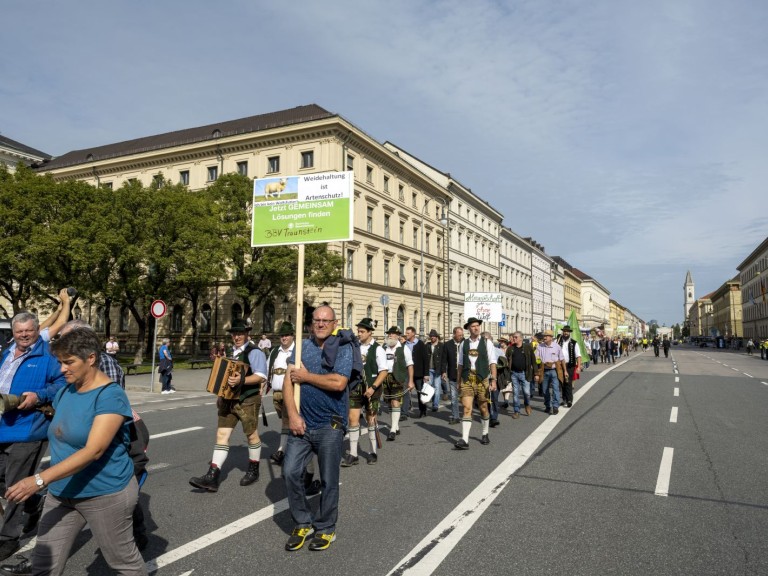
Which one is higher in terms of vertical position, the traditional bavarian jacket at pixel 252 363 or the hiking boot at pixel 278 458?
the traditional bavarian jacket at pixel 252 363

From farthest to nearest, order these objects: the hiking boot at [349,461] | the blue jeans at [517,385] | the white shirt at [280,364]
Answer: the blue jeans at [517,385], the hiking boot at [349,461], the white shirt at [280,364]

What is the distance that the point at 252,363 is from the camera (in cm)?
648

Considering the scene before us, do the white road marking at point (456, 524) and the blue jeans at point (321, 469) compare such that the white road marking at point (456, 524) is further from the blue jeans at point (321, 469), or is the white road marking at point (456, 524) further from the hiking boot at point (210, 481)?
the hiking boot at point (210, 481)

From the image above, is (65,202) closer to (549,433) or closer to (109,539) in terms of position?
(549,433)

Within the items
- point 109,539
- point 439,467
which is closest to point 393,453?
point 439,467

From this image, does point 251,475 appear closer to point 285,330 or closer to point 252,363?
point 252,363

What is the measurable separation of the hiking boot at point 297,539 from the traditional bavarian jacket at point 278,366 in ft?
9.79

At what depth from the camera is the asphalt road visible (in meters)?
4.10

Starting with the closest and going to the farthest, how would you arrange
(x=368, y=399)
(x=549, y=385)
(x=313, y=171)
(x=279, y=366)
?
(x=279, y=366), (x=368, y=399), (x=549, y=385), (x=313, y=171)

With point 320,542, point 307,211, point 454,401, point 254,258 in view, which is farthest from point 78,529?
point 254,258

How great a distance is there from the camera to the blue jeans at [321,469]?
14.1ft

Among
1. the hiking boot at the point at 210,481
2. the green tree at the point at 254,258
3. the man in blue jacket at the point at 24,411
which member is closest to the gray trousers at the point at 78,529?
the man in blue jacket at the point at 24,411

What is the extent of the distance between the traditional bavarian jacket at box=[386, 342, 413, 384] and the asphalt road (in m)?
1.01

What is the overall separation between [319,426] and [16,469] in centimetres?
230
